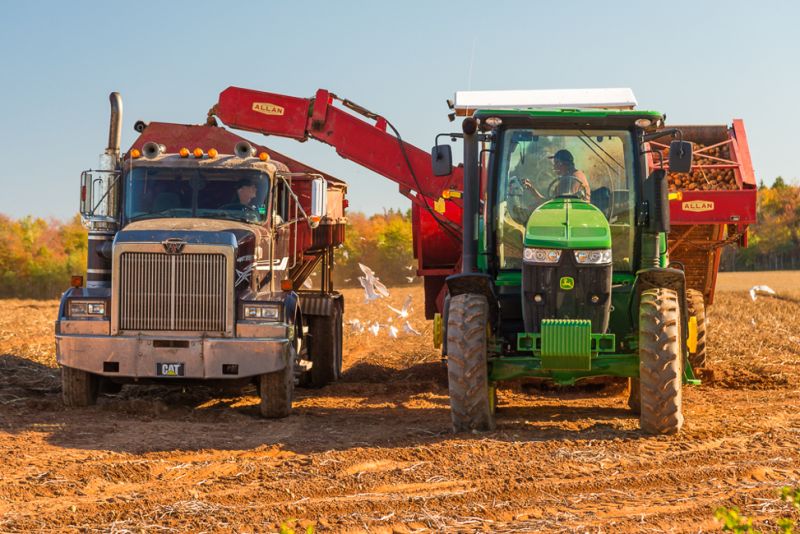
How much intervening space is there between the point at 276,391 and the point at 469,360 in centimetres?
248

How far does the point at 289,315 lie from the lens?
10.8m

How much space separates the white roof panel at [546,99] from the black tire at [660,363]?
388 cm

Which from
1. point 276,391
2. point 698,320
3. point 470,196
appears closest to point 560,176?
point 470,196

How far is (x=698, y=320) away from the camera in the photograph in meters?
13.2

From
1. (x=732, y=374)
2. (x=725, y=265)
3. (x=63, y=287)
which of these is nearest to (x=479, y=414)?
(x=732, y=374)

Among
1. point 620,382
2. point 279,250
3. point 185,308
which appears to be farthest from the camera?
point 620,382

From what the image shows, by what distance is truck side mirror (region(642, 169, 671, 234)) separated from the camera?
9812mm

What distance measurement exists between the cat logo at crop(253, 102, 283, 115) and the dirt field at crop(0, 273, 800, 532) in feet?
11.9

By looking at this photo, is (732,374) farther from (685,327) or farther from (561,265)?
(561,265)

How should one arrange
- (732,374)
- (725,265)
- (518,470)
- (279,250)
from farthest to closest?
(725,265) < (732,374) < (279,250) < (518,470)

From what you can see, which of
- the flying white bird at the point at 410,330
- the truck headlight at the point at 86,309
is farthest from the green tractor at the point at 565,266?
the flying white bird at the point at 410,330

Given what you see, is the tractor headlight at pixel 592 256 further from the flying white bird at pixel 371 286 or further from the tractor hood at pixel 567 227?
the flying white bird at pixel 371 286

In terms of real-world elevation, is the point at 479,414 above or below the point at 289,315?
below

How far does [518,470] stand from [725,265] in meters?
59.7
